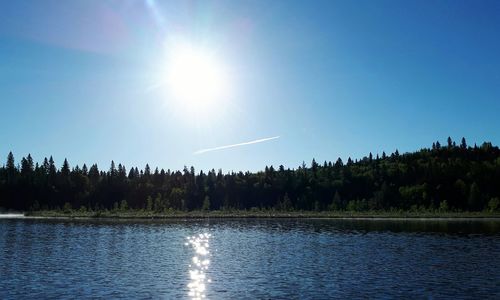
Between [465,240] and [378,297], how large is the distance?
195 ft

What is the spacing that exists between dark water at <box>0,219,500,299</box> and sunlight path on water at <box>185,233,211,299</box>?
91 millimetres

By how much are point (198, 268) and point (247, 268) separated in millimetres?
5757

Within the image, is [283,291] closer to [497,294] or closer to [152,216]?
[497,294]

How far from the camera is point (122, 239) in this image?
92.8 meters

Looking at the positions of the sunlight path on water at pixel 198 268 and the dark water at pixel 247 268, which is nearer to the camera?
the dark water at pixel 247 268

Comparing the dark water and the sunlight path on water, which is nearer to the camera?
the dark water

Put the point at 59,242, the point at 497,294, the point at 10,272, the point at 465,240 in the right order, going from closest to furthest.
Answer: the point at 497,294 → the point at 10,272 → the point at 59,242 → the point at 465,240

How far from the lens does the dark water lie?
143 feet

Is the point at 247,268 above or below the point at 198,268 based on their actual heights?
below

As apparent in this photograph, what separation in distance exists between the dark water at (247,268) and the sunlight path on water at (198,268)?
91 mm

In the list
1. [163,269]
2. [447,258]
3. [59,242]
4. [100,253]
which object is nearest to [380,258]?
[447,258]

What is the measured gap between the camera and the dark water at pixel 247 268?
4344cm

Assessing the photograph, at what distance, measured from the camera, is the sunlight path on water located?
144 feet

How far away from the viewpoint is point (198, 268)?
57.4 meters
